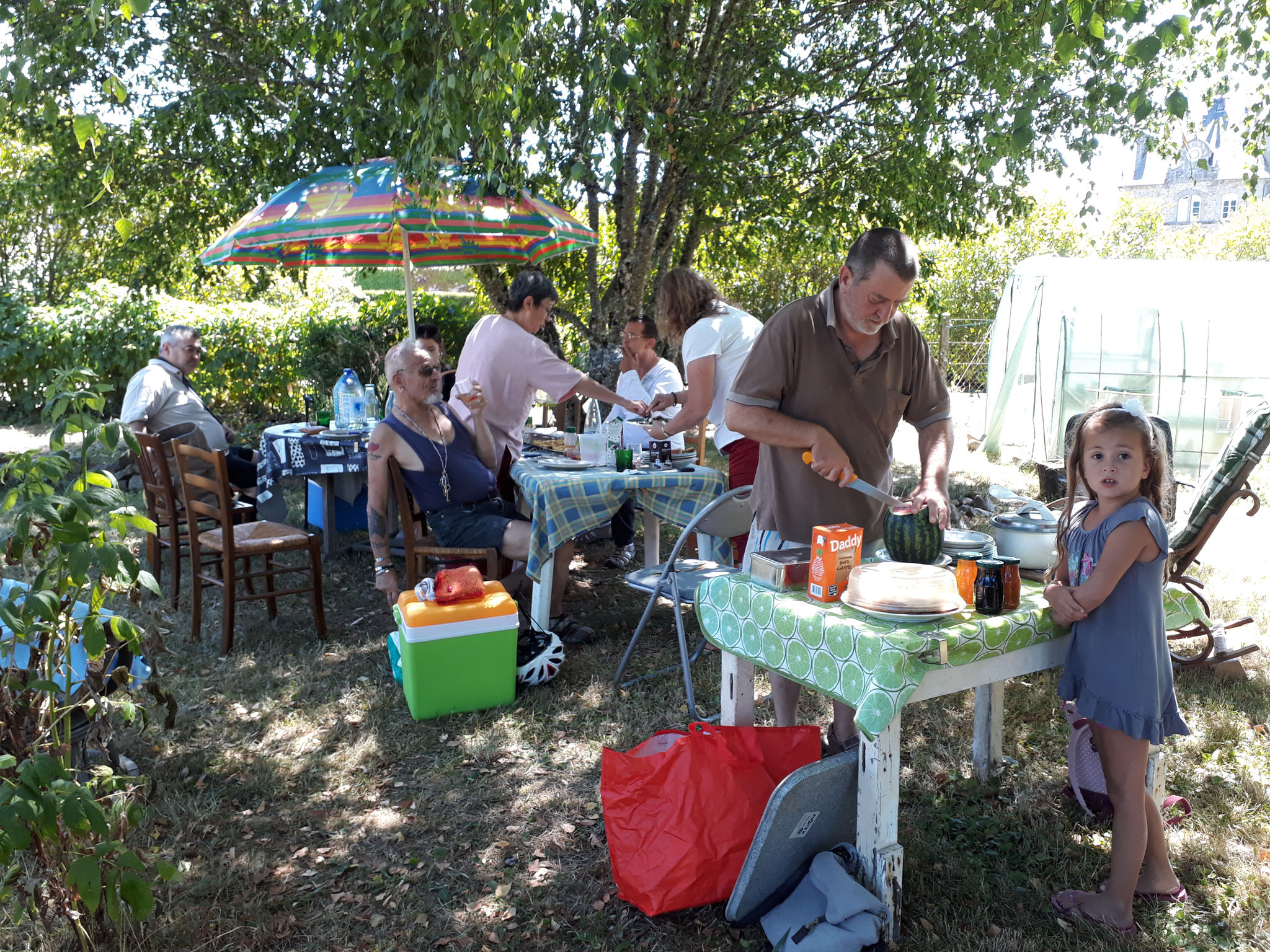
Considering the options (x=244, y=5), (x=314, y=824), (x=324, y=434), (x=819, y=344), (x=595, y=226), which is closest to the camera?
(x=819, y=344)

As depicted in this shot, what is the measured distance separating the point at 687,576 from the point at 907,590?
6.08 ft

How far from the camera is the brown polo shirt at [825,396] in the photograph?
279 centimetres

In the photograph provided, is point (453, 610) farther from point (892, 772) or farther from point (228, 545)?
point (892, 772)

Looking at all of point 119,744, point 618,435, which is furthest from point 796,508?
point 119,744

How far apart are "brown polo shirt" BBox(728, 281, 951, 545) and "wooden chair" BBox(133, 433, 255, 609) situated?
10.4ft

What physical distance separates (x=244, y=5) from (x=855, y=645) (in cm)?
814

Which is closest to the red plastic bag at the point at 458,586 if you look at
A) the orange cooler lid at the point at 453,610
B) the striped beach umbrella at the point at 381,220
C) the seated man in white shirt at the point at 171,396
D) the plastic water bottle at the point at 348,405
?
the orange cooler lid at the point at 453,610

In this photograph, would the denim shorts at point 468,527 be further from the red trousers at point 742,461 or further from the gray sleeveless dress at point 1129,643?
the gray sleeveless dress at point 1129,643

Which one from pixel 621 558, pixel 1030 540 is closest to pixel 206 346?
pixel 621 558

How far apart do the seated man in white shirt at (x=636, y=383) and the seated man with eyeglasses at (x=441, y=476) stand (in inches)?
45.7

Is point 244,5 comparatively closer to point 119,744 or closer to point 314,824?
point 119,744

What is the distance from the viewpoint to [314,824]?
3.04m

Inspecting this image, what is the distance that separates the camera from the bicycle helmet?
402 cm

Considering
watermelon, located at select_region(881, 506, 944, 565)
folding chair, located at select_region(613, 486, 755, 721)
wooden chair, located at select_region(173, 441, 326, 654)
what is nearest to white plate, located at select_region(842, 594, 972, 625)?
watermelon, located at select_region(881, 506, 944, 565)
